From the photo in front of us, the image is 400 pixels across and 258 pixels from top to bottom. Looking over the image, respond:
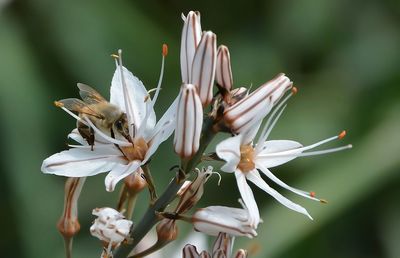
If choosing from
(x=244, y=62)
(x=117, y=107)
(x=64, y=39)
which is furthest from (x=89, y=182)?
(x=117, y=107)

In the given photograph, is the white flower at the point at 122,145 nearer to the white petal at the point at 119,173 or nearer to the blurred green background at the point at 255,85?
the white petal at the point at 119,173

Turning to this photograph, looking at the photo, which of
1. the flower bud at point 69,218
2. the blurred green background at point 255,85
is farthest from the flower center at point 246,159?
the blurred green background at point 255,85

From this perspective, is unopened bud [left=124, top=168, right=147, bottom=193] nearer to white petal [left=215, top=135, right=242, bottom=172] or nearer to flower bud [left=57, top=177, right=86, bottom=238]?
flower bud [left=57, top=177, right=86, bottom=238]

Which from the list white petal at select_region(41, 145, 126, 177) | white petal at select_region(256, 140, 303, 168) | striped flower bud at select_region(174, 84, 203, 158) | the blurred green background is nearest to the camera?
striped flower bud at select_region(174, 84, 203, 158)

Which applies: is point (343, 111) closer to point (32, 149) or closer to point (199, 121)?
point (32, 149)

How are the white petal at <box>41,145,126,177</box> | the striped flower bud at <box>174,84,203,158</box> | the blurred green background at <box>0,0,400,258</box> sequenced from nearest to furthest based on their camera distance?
the striped flower bud at <box>174,84,203,158</box> → the white petal at <box>41,145,126,177</box> → the blurred green background at <box>0,0,400,258</box>

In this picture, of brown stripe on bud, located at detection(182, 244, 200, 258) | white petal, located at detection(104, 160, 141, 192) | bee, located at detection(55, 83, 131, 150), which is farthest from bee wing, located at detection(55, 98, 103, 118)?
brown stripe on bud, located at detection(182, 244, 200, 258)
